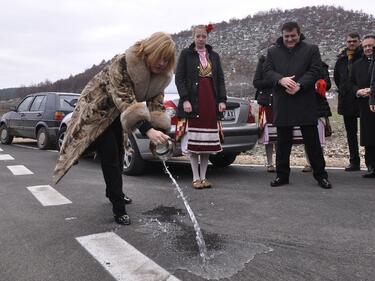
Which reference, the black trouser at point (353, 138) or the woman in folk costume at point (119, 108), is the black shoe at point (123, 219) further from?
the black trouser at point (353, 138)

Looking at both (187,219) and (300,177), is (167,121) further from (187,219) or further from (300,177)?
(300,177)

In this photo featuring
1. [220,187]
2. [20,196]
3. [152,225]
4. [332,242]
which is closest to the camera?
[332,242]

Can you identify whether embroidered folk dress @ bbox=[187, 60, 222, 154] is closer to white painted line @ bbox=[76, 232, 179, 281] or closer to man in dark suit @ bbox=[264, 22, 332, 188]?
man in dark suit @ bbox=[264, 22, 332, 188]

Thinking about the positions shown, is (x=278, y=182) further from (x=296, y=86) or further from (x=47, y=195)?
(x=47, y=195)

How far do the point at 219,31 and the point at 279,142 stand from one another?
11358cm

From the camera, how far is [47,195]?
5.29 m

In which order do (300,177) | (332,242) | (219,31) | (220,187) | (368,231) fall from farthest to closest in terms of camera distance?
(219,31)
(300,177)
(220,187)
(368,231)
(332,242)

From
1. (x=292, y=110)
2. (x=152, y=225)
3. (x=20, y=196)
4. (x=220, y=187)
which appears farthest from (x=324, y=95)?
(x=20, y=196)

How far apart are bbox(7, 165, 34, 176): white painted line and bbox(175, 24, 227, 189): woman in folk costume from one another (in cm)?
281

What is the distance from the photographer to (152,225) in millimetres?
3971

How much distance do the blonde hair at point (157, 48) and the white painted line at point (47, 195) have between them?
2.10m

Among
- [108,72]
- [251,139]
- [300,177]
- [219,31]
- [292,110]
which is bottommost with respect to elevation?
[300,177]

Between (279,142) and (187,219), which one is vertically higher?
(279,142)

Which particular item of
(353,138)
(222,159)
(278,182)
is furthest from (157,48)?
(353,138)
